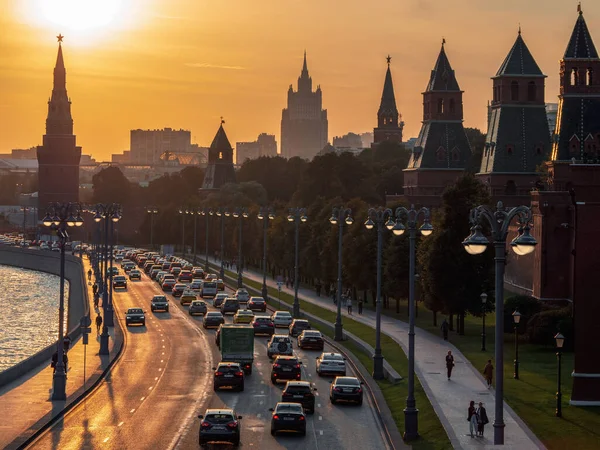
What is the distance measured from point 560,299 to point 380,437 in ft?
148

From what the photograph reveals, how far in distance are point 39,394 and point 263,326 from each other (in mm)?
28950

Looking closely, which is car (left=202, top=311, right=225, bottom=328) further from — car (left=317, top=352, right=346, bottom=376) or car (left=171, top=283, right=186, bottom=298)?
car (left=171, top=283, right=186, bottom=298)

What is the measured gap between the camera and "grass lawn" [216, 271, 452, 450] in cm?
4366

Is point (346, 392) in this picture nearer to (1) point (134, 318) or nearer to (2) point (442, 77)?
(1) point (134, 318)

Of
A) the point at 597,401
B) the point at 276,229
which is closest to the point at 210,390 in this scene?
the point at 597,401

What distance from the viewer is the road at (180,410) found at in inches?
1697

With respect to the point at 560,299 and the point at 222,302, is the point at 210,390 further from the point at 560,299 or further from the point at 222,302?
the point at 222,302

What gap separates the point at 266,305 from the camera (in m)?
106

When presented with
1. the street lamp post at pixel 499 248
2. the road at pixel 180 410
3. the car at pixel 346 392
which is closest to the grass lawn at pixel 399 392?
the road at pixel 180 410

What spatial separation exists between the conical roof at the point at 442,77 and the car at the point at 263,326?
74461 millimetres

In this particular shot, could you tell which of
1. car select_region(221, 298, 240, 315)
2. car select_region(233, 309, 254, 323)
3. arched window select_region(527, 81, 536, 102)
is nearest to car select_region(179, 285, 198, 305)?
car select_region(221, 298, 240, 315)

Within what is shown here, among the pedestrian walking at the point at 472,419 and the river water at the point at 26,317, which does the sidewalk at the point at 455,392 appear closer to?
the pedestrian walking at the point at 472,419

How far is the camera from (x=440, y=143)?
151750mm

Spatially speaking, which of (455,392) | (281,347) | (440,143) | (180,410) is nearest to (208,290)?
(440,143)
